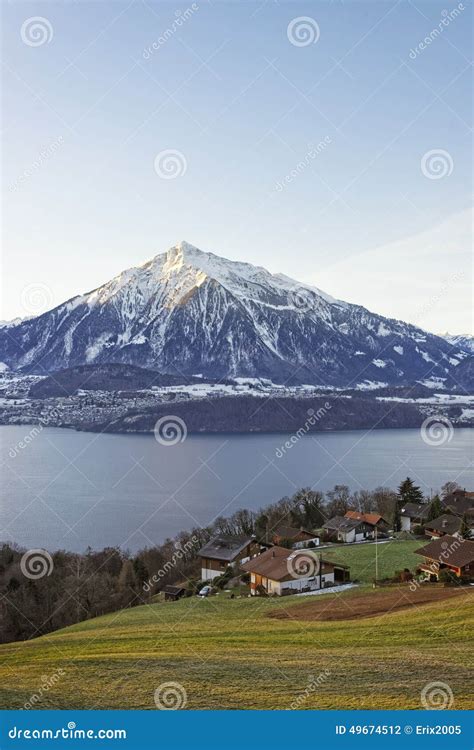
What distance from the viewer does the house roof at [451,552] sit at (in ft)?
38.4

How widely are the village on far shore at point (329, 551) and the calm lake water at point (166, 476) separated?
485 centimetres

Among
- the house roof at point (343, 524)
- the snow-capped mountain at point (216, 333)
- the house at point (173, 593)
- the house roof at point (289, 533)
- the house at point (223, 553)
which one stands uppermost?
the snow-capped mountain at point (216, 333)

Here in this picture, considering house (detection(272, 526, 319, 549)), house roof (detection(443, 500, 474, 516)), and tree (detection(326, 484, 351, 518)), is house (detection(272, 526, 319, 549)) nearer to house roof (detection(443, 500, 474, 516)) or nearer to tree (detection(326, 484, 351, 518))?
tree (detection(326, 484, 351, 518))

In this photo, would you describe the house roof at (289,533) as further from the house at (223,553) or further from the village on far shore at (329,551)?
the house at (223,553)

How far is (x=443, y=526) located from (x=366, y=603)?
29.8 feet

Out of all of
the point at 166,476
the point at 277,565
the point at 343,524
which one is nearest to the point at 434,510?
the point at 343,524

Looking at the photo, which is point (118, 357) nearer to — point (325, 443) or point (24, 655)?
point (325, 443)

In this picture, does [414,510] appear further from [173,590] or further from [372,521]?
[173,590]

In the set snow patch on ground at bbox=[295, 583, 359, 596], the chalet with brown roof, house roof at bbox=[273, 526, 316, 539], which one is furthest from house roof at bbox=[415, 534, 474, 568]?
the chalet with brown roof

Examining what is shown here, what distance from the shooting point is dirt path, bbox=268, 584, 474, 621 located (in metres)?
8.41

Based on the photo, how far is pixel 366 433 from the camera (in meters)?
63.5

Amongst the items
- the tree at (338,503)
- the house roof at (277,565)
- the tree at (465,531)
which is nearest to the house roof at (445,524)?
the tree at (465,531)

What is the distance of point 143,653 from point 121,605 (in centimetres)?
744

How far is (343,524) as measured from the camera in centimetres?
1855
